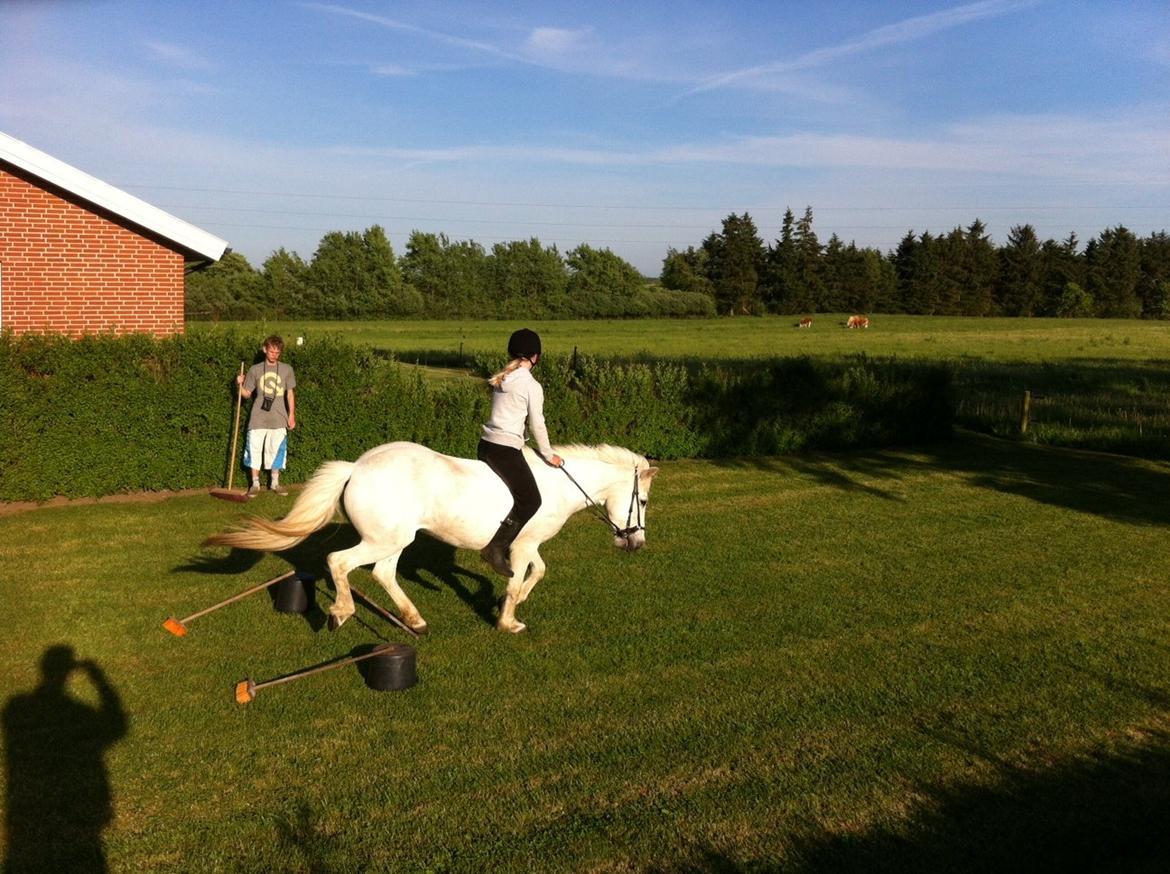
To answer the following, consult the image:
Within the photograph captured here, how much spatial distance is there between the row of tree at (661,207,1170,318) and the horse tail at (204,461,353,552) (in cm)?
10352

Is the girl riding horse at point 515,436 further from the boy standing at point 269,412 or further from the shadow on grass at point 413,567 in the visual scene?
the boy standing at point 269,412

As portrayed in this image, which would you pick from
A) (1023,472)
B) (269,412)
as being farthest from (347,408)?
(1023,472)

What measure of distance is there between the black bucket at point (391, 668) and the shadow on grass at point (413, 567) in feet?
6.52

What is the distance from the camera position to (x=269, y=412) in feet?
46.9

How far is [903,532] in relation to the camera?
1335cm

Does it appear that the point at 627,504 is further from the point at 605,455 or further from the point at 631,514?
the point at 605,455

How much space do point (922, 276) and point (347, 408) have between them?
352 feet

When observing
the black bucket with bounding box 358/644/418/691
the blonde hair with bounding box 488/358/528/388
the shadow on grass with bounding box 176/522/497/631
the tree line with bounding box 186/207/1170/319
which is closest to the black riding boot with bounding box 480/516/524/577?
the shadow on grass with bounding box 176/522/497/631

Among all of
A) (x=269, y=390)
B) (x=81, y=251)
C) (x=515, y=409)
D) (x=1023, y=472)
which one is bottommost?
(x=1023, y=472)

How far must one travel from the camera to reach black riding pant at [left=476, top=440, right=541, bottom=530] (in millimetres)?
8492

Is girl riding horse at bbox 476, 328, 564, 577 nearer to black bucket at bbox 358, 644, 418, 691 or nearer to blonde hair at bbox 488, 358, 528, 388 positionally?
blonde hair at bbox 488, 358, 528, 388

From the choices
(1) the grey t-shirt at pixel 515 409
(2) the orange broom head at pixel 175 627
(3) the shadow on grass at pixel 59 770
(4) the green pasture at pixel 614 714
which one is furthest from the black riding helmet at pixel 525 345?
(3) the shadow on grass at pixel 59 770

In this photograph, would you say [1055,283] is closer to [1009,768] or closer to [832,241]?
[832,241]

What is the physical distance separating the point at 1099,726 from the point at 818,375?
49.9 feet
